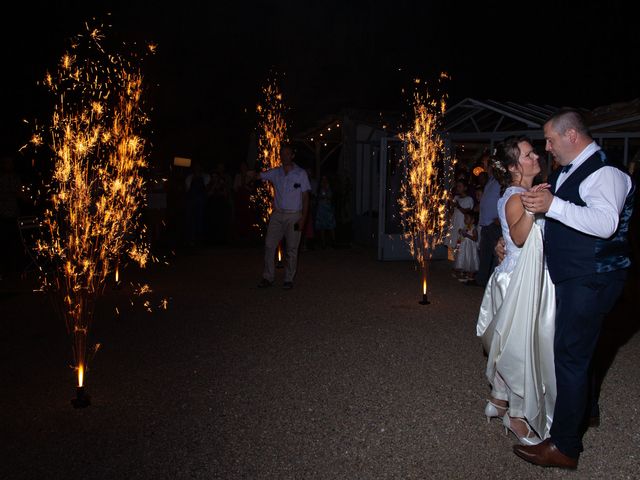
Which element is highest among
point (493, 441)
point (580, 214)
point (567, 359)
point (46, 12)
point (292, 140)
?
point (46, 12)

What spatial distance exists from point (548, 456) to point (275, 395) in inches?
82.7

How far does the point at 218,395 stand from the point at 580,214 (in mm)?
2999

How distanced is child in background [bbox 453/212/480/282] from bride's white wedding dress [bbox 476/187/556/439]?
6.59 metres

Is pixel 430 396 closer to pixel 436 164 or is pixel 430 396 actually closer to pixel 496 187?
pixel 496 187

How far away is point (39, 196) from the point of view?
17.2m

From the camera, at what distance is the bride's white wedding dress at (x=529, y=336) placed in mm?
4277

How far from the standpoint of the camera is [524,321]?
432cm

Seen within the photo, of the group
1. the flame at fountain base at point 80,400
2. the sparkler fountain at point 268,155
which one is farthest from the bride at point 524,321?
the sparkler fountain at point 268,155

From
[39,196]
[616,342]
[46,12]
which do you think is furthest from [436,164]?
[39,196]

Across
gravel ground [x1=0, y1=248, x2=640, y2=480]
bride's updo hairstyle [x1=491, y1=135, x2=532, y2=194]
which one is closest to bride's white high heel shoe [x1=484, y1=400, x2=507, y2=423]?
gravel ground [x1=0, y1=248, x2=640, y2=480]

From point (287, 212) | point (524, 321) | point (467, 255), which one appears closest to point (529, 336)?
point (524, 321)

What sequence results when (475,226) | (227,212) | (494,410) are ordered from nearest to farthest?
(494,410) < (475,226) < (227,212)

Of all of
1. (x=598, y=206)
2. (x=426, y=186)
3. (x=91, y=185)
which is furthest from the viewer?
(x=426, y=186)

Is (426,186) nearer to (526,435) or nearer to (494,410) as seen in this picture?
(494,410)
